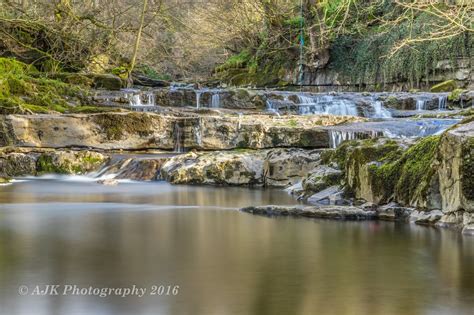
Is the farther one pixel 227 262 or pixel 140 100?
pixel 140 100

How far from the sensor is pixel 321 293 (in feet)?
12.1

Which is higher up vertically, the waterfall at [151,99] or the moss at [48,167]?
the waterfall at [151,99]

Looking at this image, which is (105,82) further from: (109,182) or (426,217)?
(426,217)

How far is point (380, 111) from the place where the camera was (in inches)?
599

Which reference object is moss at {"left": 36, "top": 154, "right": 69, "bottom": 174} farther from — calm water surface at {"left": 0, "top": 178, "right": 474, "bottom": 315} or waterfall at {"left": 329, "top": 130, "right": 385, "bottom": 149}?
waterfall at {"left": 329, "top": 130, "right": 385, "bottom": 149}

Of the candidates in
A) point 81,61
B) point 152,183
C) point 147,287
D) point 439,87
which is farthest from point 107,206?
point 439,87

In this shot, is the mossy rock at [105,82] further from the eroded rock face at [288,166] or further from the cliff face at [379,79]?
the cliff face at [379,79]

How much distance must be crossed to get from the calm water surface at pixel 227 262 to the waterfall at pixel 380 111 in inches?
335

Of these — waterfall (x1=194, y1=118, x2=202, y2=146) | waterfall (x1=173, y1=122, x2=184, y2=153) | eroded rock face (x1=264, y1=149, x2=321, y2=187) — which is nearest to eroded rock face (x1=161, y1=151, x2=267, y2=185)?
eroded rock face (x1=264, y1=149, x2=321, y2=187)

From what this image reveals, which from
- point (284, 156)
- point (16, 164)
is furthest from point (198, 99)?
point (284, 156)

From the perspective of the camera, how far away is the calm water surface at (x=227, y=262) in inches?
136

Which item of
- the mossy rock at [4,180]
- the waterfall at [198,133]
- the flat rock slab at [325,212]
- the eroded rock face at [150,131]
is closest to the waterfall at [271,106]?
the eroded rock face at [150,131]

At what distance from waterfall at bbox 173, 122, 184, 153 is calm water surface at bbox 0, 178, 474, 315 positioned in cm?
503

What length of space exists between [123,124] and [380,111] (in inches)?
244
